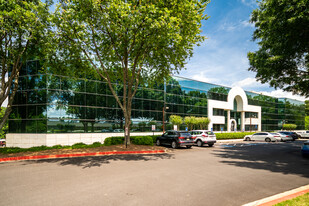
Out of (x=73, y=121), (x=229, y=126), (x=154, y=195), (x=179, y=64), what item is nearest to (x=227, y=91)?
(x=229, y=126)

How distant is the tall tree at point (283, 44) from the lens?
451 inches

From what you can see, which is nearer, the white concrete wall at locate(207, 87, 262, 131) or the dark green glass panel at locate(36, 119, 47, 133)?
the dark green glass panel at locate(36, 119, 47, 133)

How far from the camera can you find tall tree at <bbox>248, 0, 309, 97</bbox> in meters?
11.4

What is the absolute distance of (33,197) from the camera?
5246mm

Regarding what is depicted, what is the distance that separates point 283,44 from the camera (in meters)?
13.5

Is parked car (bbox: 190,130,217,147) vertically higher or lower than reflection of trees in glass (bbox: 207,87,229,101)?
lower

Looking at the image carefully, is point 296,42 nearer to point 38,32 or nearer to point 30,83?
point 38,32

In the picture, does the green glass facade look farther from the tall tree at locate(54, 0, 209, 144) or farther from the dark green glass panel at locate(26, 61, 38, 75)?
the tall tree at locate(54, 0, 209, 144)

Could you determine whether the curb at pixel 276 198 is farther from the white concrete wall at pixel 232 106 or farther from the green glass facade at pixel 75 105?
the white concrete wall at pixel 232 106

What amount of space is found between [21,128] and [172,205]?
2093cm

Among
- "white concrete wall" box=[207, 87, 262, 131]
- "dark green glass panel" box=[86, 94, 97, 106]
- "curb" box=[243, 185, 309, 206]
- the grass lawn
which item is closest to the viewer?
the grass lawn

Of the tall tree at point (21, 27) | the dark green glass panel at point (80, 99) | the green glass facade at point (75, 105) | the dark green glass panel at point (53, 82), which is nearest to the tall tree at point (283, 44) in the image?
the green glass facade at point (75, 105)

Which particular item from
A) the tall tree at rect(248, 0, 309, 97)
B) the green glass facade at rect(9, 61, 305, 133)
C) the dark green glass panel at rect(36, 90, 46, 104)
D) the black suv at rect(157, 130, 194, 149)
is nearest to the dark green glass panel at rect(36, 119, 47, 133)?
the green glass facade at rect(9, 61, 305, 133)

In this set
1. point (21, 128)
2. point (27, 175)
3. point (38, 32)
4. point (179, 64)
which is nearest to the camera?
point (27, 175)
